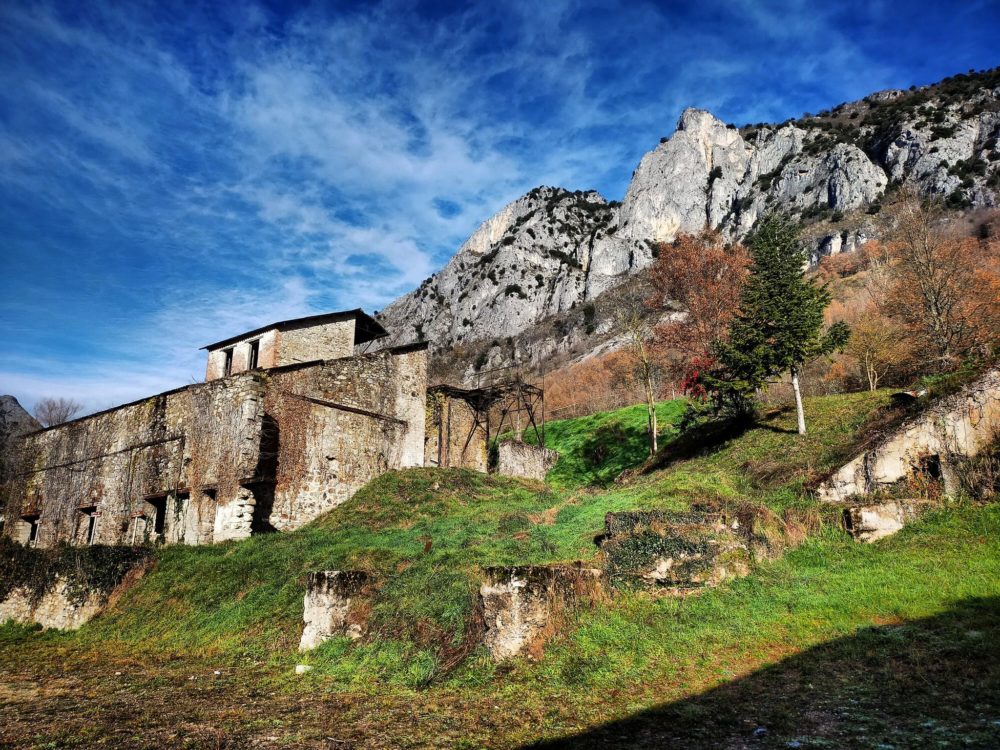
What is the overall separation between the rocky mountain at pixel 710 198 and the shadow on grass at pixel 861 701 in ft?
251

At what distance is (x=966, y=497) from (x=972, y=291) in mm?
17807

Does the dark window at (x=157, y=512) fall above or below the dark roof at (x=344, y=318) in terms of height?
below

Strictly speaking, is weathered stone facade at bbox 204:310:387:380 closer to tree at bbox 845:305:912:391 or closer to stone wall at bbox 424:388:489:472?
stone wall at bbox 424:388:489:472

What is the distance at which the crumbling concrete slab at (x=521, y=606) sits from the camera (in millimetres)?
8133

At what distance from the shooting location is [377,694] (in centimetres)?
757

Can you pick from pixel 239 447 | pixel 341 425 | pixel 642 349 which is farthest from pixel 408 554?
pixel 642 349

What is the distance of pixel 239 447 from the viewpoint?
17.8 meters

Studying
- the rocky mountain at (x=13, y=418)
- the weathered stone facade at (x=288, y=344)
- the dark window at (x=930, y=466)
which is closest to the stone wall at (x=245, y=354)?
the weathered stone facade at (x=288, y=344)

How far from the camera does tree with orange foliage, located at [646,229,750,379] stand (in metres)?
25.1

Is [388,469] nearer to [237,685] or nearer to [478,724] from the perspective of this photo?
[237,685]

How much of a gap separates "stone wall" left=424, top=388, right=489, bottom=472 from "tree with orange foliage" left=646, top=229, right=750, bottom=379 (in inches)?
404

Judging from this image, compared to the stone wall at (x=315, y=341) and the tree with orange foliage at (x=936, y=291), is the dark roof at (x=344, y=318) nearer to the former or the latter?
the stone wall at (x=315, y=341)

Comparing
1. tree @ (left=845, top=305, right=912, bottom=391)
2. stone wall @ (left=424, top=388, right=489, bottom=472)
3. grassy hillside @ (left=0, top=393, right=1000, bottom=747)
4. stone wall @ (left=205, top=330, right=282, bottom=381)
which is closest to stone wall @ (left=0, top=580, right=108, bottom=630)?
grassy hillside @ (left=0, top=393, right=1000, bottom=747)

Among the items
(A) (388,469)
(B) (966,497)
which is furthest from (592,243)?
(B) (966,497)
